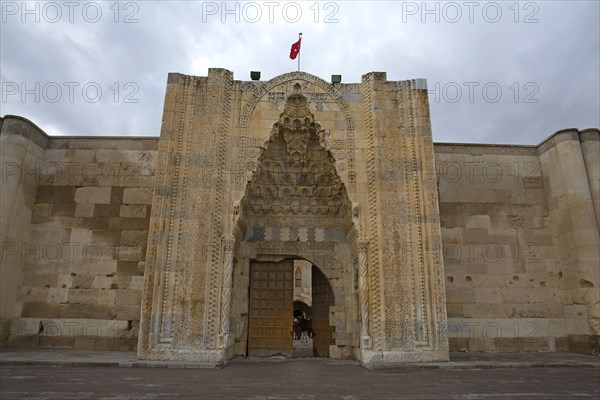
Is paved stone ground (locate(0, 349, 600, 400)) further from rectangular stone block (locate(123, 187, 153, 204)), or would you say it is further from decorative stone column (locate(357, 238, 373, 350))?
rectangular stone block (locate(123, 187, 153, 204))

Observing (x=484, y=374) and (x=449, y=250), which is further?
(x=449, y=250)

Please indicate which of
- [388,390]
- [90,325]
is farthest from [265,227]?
[388,390]

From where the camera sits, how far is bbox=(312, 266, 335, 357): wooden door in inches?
365

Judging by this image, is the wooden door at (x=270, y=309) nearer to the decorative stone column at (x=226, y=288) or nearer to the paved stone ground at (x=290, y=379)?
the paved stone ground at (x=290, y=379)

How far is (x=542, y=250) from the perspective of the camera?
32.8ft

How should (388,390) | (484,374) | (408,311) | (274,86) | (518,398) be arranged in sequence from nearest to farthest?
(518,398)
(388,390)
(484,374)
(408,311)
(274,86)

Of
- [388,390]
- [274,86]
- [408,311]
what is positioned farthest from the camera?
[274,86]

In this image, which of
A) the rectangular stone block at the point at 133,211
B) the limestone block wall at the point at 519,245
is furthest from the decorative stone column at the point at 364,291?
the rectangular stone block at the point at 133,211

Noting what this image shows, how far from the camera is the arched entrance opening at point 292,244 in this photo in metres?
9.09

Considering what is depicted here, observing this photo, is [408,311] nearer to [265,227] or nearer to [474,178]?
[265,227]

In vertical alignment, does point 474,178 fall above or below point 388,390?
above

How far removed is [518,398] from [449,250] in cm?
544

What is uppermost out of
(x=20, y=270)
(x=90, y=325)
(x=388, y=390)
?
(x=20, y=270)

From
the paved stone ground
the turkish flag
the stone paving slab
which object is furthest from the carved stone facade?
the turkish flag
